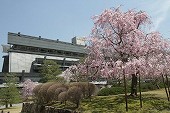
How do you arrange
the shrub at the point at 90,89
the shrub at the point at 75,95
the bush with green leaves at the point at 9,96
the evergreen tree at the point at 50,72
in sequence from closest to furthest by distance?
the shrub at the point at 75,95, the shrub at the point at 90,89, the bush with green leaves at the point at 9,96, the evergreen tree at the point at 50,72

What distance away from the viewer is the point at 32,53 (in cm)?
10406

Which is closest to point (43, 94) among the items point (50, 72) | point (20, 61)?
point (50, 72)

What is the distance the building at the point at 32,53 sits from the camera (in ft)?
316

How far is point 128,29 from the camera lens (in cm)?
2595

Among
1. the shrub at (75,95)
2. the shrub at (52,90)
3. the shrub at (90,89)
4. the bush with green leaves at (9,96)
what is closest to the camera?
the shrub at (75,95)

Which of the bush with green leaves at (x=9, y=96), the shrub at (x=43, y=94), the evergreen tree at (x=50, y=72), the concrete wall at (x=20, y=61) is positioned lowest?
the bush with green leaves at (x=9, y=96)

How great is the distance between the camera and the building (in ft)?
316

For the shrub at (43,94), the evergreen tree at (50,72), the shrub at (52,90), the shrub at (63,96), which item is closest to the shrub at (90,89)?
the shrub at (52,90)

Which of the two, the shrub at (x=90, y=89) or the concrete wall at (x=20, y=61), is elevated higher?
the concrete wall at (x=20, y=61)

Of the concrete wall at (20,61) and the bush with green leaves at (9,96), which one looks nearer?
the bush with green leaves at (9,96)

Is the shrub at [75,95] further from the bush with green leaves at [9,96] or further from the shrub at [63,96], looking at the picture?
the bush with green leaves at [9,96]

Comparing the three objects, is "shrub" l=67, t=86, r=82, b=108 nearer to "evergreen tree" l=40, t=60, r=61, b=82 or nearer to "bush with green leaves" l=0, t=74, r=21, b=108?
"bush with green leaves" l=0, t=74, r=21, b=108

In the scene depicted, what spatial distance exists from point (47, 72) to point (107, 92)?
34.0 m

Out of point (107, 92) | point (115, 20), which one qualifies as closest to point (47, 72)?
point (107, 92)
